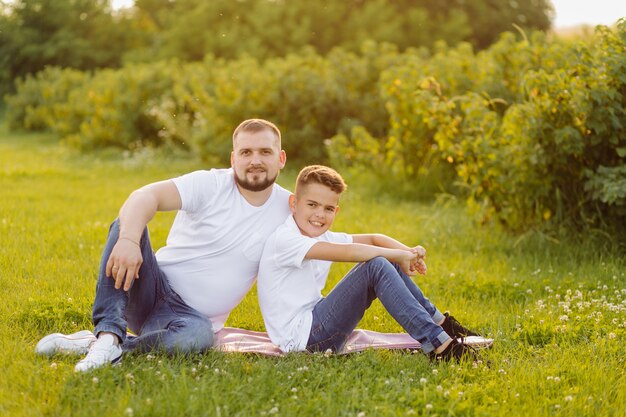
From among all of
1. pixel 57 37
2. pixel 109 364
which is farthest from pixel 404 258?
pixel 57 37

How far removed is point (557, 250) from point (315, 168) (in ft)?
10.7

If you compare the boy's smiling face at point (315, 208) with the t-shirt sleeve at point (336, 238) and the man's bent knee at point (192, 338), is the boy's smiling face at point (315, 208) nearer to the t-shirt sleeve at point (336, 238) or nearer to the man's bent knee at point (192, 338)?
the t-shirt sleeve at point (336, 238)

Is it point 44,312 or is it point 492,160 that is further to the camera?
point 492,160

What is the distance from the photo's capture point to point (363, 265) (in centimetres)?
420

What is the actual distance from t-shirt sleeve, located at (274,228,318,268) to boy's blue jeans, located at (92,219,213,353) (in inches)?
22.3

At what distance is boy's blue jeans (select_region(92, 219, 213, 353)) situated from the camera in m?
3.99

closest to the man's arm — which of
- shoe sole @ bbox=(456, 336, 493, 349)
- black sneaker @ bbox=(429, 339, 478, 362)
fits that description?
black sneaker @ bbox=(429, 339, 478, 362)

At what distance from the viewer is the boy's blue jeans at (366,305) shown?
13.4 ft

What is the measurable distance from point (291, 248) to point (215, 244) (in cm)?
47

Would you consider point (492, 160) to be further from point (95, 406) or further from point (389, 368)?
point (95, 406)

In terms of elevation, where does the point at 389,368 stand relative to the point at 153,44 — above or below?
below

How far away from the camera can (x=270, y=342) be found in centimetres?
450

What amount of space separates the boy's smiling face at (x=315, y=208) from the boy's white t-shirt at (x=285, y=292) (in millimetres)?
51

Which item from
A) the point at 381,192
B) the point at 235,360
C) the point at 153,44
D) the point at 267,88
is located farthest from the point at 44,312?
the point at 153,44
